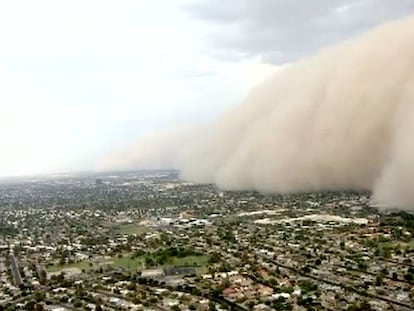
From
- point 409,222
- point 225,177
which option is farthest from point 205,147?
point 409,222

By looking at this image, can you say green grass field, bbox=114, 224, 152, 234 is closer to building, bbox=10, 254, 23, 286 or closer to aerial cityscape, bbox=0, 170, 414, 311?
aerial cityscape, bbox=0, 170, 414, 311

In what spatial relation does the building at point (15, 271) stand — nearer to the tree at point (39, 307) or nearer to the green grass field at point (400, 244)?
the tree at point (39, 307)

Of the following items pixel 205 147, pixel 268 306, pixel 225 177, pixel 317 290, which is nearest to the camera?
pixel 268 306

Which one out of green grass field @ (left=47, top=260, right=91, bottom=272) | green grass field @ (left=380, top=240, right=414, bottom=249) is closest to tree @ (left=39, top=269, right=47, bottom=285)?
green grass field @ (left=47, top=260, right=91, bottom=272)

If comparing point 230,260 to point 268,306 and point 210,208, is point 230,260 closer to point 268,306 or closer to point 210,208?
point 268,306

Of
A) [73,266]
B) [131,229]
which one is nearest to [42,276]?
[73,266]

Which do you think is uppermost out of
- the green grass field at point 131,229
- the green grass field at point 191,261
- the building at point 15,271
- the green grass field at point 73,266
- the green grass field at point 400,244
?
the green grass field at point 400,244

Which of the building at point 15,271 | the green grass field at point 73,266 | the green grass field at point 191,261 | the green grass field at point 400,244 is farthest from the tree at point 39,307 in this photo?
the green grass field at point 400,244
